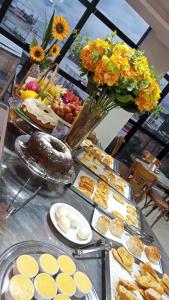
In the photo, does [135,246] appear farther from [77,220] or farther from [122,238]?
[77,220]

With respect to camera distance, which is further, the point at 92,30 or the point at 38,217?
the point at 92,30

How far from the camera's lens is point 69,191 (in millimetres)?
1314

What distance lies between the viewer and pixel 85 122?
5.00 feet

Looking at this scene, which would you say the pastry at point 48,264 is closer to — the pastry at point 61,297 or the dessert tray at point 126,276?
the pastry at point 61,297

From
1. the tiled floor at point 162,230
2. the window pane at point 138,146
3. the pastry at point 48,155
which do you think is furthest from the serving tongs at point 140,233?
the window pane at point 138,146

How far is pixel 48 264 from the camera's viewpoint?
0.82 metres

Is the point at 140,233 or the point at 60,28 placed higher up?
the point at 60,28

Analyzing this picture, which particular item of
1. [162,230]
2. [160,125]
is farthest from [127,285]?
[160,125]

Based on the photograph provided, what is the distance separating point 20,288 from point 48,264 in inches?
5.2

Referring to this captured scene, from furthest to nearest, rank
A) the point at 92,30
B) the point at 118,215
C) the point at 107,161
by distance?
1. the point at 92,30
2. the point at 107,161
3. the point at 118,215

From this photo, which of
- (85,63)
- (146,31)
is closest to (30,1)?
(146,31)

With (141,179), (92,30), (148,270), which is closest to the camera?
(148,270)

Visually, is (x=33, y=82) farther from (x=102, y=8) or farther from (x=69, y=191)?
(x=102, y=8)

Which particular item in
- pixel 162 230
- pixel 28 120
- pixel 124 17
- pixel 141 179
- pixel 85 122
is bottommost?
pixel 162 230
